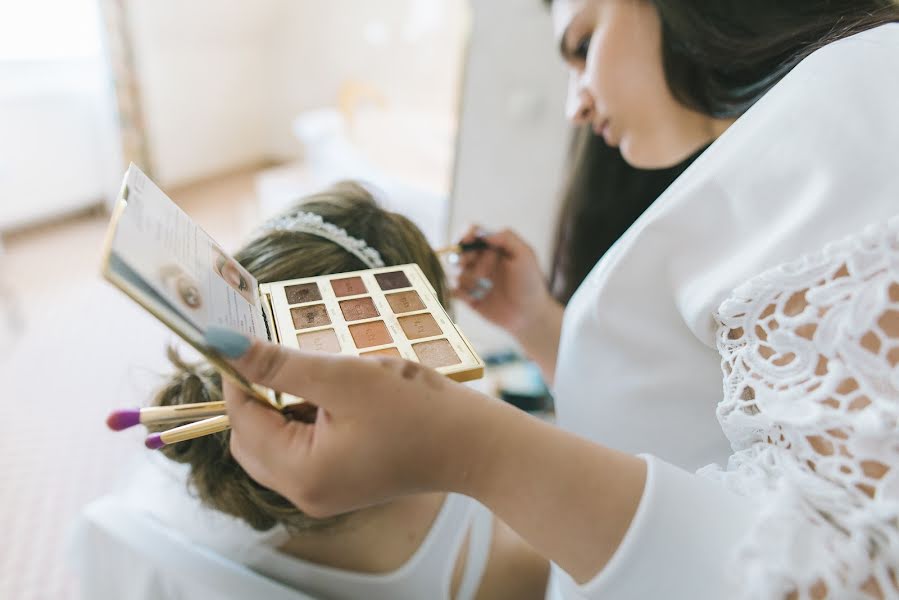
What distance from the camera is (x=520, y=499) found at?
32 centimetres

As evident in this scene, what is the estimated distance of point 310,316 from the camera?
1.34 ft

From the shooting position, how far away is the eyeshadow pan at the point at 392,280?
0.46 m

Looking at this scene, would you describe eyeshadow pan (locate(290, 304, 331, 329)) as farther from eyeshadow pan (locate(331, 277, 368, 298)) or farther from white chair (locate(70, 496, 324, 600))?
white chair (locate(70, 496, 324, 600))

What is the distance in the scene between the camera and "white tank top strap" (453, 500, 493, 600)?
2.00ft

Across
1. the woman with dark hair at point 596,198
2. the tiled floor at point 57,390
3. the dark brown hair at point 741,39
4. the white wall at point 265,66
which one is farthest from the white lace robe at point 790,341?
the white wall at point 265,66

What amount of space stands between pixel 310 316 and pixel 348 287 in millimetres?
53

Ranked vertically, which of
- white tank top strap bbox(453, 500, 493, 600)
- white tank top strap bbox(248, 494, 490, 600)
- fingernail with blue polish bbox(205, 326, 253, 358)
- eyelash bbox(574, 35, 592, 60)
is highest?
eyelash bbox(574, 35, 592, 60)

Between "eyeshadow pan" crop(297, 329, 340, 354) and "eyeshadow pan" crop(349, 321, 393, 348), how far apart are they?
0.05 feet

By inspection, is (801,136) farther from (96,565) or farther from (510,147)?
(510,147)

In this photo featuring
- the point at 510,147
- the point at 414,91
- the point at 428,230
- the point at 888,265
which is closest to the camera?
the point at 888,265

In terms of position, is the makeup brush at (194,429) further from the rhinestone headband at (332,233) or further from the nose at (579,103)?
the nose at (579,103)

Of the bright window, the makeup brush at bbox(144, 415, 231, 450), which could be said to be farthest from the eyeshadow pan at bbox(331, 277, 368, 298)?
the bright window

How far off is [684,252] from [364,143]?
2594 millimetres

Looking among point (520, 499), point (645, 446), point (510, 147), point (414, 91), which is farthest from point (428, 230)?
point (520, 499)
